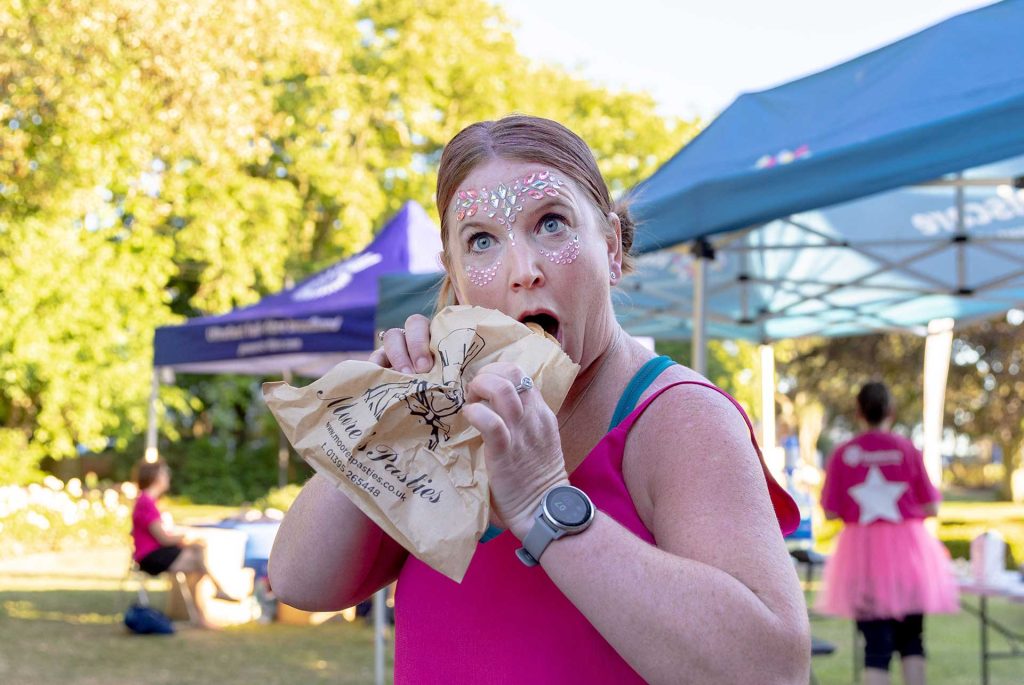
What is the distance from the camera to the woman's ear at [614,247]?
5.36ft

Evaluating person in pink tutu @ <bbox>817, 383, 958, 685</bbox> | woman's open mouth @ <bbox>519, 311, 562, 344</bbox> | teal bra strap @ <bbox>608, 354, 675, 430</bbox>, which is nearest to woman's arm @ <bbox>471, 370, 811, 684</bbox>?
teal bra strap @ <bbox>608, 354, 675, 430</bbox>

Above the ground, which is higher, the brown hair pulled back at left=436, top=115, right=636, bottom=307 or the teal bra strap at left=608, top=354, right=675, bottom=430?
the brown hair pulled back at left=436, top=115, right=636, bottom=307

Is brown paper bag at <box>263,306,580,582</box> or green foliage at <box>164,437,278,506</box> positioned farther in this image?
green foliage at <box>164,437,278,506</box>

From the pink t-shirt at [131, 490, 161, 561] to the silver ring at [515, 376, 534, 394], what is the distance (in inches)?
371

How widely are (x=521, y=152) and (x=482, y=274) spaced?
0.18 m

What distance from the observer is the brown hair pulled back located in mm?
1538

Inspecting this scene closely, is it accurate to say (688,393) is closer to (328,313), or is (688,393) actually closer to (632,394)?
Result: (632,394)

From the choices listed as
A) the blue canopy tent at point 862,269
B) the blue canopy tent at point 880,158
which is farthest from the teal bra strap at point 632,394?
the blue canopy tent at point 862,269

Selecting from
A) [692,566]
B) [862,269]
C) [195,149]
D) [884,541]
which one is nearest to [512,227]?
[692,566]

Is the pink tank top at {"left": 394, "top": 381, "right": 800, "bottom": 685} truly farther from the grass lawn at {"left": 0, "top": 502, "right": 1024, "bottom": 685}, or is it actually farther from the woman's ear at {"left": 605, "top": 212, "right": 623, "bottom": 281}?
the grass lawn at {"left": 0, "top": 502, "right": 1024, "bottom": 685}

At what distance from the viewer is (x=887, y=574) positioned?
6711 millimetres

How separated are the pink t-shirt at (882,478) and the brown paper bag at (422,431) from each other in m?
5.98

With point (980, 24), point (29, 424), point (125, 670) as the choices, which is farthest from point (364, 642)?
point (29, 424)

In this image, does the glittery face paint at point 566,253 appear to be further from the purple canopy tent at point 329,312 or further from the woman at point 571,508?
the purple canopy tent at point 329,312
